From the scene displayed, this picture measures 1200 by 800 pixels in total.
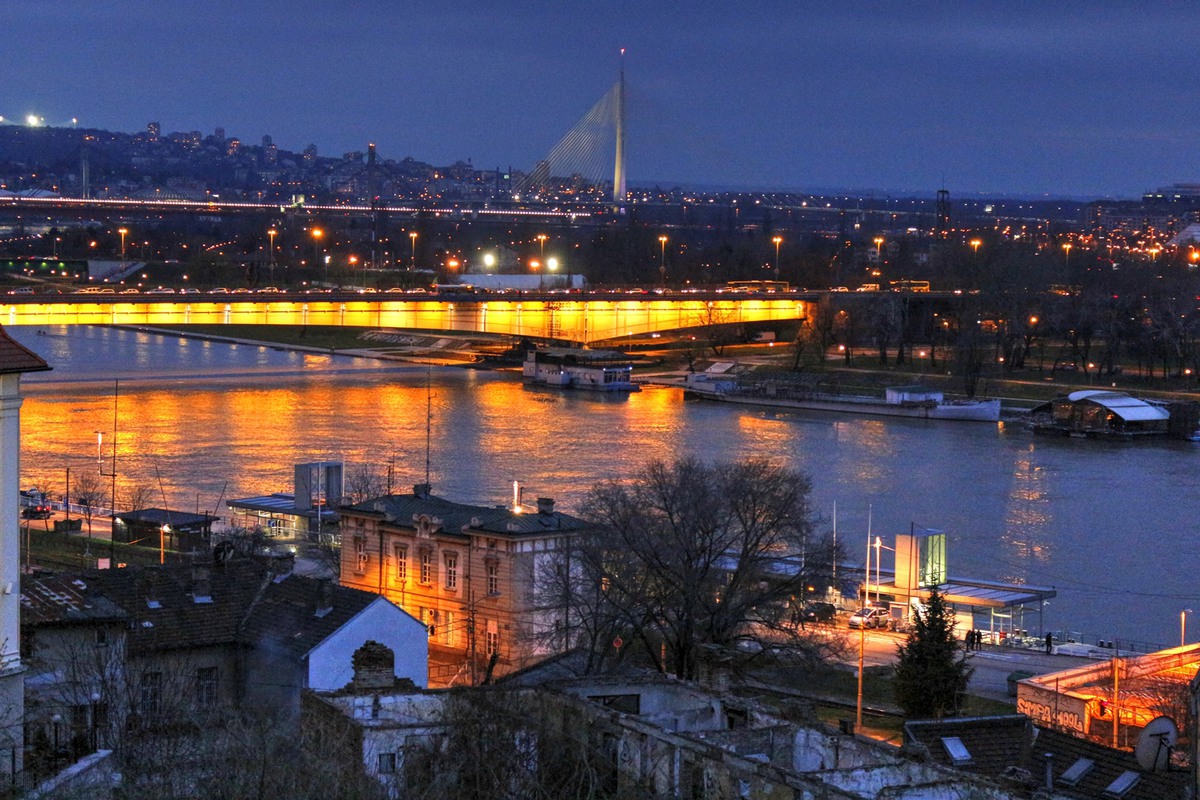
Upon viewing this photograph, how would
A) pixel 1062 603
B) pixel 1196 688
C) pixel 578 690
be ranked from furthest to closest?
pixel 1062 603
pixel 1196 688
pixel 578 690

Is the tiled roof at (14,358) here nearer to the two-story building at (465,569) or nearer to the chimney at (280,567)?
the chimney at (280,567)

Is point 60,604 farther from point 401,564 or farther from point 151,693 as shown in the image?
point 401,564

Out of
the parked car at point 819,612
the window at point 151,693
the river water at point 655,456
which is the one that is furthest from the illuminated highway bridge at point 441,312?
the window at point 151,693

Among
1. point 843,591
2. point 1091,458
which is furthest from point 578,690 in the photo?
point 1091,458

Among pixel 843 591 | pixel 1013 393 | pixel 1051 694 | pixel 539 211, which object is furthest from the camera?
pixel 539 211

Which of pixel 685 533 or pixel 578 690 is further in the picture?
pixel 685 533

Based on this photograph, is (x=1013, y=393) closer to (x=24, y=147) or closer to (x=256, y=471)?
(x=256, y=471)
